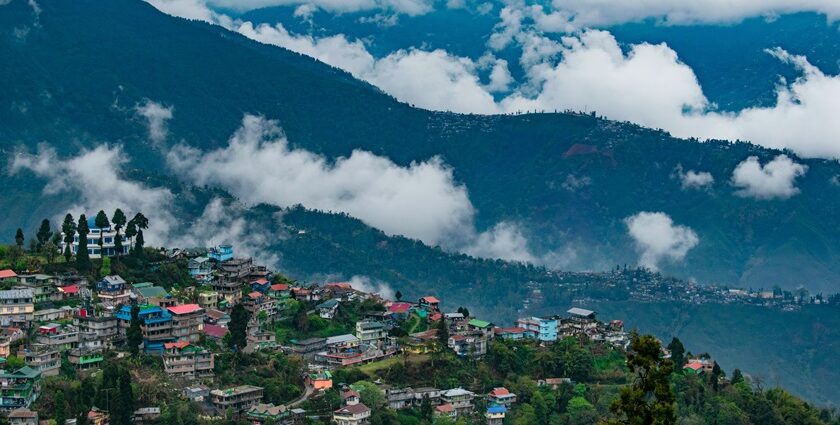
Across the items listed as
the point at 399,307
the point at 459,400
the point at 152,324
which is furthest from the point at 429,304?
the point at 152,324

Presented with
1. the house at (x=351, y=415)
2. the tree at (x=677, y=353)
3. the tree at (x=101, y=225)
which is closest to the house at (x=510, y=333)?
the tree at (x=677, y=353)

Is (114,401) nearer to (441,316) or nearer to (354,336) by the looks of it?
(354,336)

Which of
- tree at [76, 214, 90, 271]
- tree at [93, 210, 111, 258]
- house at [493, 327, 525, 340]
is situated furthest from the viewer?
house at [493, 327, 525, 340]

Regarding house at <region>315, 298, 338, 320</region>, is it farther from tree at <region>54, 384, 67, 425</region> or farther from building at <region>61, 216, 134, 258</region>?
tree at <region>54, 384, 67, 425</region>

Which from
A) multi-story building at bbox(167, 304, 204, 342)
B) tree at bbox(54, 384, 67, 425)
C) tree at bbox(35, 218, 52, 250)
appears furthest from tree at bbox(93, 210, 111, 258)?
tree at bbox(54, 384, 67, 425)

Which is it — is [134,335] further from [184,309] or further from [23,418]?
[23,418]

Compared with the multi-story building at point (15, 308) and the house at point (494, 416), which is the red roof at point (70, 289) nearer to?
the multi-story building at point (15, 308)
